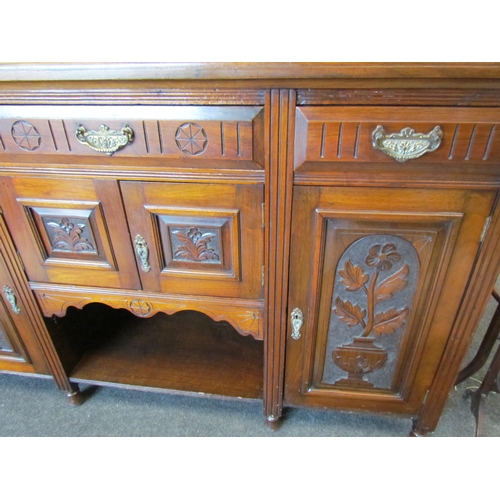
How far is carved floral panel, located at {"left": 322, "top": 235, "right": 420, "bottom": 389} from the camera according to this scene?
2.27 feet

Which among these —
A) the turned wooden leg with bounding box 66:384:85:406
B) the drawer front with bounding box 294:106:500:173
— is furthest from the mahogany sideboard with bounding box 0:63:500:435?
the turned wooden leg with bounding box 66:384:85:406

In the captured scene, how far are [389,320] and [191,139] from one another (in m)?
0.53

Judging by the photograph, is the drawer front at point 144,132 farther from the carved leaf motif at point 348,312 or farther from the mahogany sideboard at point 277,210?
the carved leaf motif at point 348,312

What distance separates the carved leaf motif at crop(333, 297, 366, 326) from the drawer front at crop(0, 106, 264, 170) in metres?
0.33

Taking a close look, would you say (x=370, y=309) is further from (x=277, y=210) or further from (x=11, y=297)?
(x=11, y=297)

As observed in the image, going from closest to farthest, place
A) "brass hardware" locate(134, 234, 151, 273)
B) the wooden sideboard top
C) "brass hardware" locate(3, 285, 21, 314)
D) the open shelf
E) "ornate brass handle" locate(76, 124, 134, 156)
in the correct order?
the wooden sideboard top, "ornate brass handle" locate(76, 124, 134, 156), "brass hardware" locate(134, 234, 151, 273), "brass hardware" locate(3, 285, 21, 314), the open shelf

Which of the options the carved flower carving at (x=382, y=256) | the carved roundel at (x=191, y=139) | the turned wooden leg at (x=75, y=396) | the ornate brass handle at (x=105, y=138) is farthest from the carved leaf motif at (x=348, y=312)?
the turned wooden leg at (x=75, y=396)

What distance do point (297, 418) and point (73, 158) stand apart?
835 mm

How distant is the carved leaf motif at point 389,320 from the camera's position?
0.75 m

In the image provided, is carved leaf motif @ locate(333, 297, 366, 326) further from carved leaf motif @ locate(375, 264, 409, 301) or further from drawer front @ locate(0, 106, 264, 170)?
drawer front @ locate(0, 106, 264, 170)

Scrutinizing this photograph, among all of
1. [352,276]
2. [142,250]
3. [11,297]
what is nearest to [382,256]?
[352,276]

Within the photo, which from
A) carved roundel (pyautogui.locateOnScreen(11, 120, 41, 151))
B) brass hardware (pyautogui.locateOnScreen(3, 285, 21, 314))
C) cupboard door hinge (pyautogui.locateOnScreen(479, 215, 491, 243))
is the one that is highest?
carved roundel (pyautogui.locateOnScreen(11, 120, 41, 151))

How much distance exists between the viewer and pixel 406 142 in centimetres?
58

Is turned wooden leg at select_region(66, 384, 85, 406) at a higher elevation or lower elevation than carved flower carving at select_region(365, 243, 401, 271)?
lower
